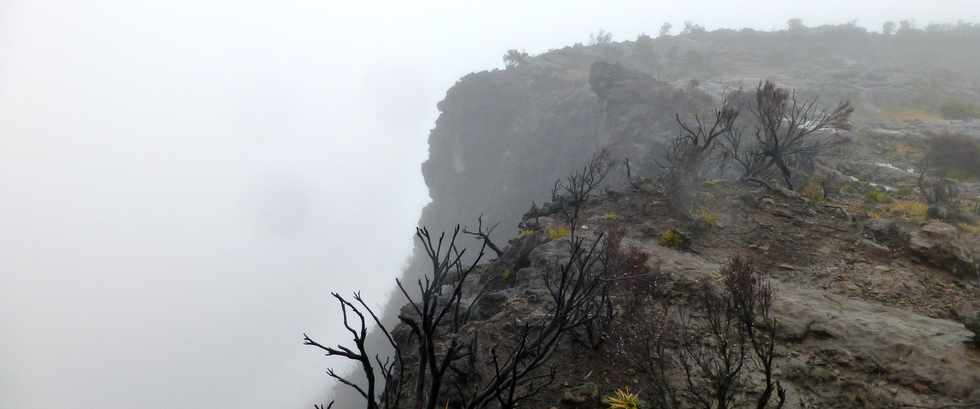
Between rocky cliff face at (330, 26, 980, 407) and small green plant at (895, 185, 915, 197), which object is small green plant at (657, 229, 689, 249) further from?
small green plant at (895, 185, 915, 197)

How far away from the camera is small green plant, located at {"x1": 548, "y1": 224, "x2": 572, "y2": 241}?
48.2 ft

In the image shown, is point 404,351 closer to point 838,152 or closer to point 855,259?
point 855,259

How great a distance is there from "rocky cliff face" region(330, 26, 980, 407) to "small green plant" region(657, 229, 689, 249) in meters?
0.53

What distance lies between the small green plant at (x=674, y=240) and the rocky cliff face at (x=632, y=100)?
20.7 inches

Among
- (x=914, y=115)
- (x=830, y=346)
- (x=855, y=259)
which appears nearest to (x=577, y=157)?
(x=914, y=115)

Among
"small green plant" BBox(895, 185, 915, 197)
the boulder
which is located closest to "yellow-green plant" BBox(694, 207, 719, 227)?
the boulder

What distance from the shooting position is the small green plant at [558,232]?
14.7 m

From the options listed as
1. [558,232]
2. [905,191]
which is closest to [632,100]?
[905,191]

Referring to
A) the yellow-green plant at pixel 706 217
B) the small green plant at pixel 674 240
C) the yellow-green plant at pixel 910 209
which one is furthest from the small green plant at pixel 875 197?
the small green plant at pixel 674 240

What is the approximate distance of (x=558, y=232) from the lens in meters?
15.2

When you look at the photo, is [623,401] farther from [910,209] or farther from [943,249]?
[910,209]

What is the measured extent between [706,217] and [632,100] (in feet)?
68.7

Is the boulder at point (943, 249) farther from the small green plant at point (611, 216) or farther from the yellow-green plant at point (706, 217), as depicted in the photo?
the small green plant at point (611, 216)

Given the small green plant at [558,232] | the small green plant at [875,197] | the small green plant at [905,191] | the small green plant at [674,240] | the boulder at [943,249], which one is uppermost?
the small green plant at [558,232]
